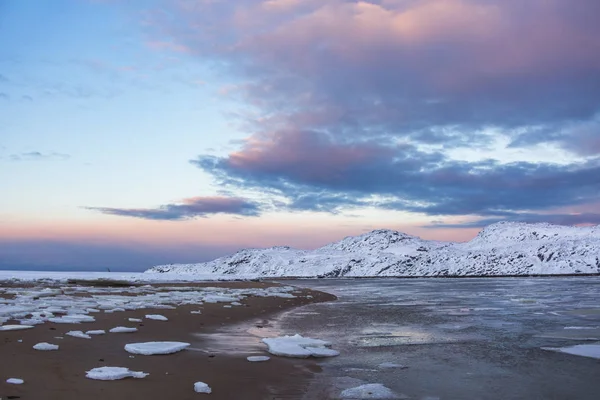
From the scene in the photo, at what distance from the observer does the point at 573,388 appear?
6.85 meters

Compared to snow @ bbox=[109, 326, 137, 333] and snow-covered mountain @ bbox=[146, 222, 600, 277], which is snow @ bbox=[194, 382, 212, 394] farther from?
snow-covered mountain @ bbox=[146, 222, 600, 277]

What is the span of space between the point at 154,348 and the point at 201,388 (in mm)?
3070

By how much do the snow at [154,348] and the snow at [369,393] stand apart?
13.4 feet

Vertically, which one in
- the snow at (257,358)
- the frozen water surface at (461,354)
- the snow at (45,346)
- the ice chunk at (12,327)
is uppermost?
the ice chunk at (12,327)

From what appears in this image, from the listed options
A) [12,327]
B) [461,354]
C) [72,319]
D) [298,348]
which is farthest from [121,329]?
[461,354]

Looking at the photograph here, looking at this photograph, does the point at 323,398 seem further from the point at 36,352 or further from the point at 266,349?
the point at 36,352

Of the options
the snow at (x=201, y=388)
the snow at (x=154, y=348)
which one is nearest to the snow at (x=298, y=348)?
the snow at (x=154, y=348)

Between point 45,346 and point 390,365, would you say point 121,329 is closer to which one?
point 45,346

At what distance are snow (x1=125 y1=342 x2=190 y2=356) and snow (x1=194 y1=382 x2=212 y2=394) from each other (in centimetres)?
262

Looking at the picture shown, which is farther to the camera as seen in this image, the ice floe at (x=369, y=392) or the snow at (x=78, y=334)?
the snow at (x=78, y=334)

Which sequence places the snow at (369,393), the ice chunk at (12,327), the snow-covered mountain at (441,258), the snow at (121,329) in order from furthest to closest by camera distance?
the snow-covered mountain at (441,258)
the snow at (121,329)
the ice chunk at (12,327)
the snow at (369,393)

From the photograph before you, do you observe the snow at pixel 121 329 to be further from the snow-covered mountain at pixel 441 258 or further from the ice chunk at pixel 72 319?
the snow-covered mountain at pixel 441 258

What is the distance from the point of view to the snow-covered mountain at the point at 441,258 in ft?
433

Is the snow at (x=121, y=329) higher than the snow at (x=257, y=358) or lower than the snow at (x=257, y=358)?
higher
